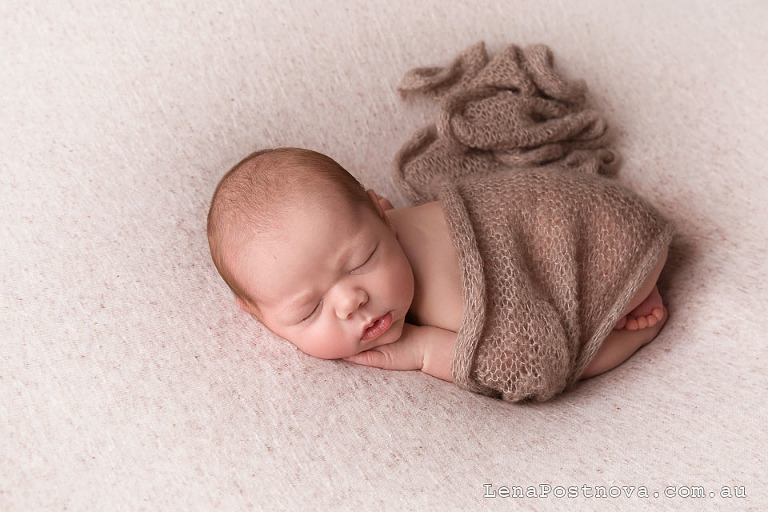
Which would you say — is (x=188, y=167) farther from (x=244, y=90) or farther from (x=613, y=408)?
(x=613, y=408)

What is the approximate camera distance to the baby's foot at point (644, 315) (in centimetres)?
137

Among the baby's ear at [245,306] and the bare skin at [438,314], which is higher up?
the baby's ear at [245,306]

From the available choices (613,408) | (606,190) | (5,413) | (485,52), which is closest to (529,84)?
(485,52)

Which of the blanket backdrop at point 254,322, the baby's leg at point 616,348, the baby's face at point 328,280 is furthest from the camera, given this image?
the baby's leg at point 616,348

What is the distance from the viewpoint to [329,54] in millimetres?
1565

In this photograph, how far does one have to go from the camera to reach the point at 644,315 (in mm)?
1377

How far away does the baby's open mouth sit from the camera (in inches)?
47.7

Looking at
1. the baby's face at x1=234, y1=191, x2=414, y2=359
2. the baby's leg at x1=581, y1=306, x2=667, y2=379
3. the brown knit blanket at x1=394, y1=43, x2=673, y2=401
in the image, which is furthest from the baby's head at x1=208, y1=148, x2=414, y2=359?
the baby's leg at x1=581, y1=306, x2=667, y2=379

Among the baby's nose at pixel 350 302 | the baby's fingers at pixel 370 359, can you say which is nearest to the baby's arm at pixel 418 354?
the baby's fingers at pixel 370 359

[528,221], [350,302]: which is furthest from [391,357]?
[528,221]

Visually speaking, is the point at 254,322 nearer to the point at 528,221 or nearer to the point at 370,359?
the point at 370,359

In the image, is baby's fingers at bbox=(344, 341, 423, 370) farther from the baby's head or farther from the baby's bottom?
the baby's bottom

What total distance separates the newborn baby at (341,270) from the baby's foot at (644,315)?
44mm

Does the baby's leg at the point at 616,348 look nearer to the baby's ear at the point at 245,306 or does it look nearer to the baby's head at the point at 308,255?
the baby's head at the point at 308,255
